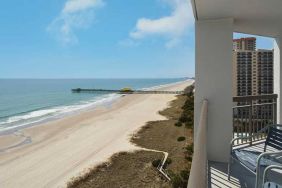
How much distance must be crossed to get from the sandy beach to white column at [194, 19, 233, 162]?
6726mm

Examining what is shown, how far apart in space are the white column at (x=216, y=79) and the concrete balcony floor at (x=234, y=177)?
0.44m

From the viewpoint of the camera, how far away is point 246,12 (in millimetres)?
3566

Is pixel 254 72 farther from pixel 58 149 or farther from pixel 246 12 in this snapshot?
pixel 58 149

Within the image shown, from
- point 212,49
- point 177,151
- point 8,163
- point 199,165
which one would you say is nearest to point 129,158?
point 177,151

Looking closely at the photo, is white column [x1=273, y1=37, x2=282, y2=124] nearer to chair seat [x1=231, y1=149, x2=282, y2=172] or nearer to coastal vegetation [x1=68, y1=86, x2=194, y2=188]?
chair seat [x1=231, y1=149, x2=282, y2=172]

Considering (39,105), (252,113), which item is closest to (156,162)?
(252,113)

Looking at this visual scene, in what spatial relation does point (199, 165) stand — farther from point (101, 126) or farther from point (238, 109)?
point (101, 126)

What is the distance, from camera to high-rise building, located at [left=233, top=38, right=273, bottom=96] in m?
7.18

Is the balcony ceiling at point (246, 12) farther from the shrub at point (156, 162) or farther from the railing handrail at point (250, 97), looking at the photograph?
the shrub at point (156, 162)

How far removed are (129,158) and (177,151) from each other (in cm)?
219

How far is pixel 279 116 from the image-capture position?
4.66 metres

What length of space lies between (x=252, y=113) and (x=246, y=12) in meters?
1.76

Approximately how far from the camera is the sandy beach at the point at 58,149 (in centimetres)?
1023

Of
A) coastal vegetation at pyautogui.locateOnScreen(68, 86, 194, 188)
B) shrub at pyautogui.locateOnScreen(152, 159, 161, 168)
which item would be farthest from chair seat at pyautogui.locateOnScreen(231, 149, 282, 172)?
shrub at pyautogui.locateOnScreen(152, 159, 161, 168)
